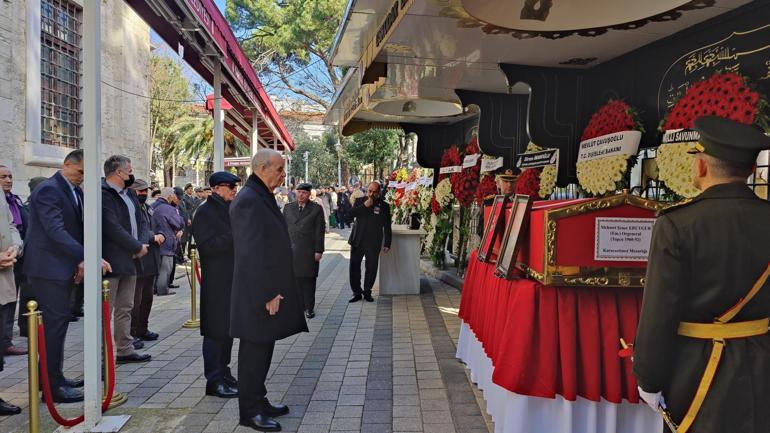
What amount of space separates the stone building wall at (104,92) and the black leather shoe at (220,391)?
6933mm

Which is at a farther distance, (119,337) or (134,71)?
(134,71)

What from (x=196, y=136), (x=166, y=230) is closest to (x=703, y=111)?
(x=166, y=230)

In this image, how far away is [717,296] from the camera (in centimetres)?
192

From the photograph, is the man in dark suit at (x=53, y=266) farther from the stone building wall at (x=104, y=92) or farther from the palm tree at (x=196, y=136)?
the palm tree at (x=196, y=136)

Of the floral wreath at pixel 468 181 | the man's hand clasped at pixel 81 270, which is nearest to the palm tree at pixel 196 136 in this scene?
the floral wreath at pixel 468 181

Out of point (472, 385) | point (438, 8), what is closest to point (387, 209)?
point (472, 385)

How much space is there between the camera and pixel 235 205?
11.8 ft

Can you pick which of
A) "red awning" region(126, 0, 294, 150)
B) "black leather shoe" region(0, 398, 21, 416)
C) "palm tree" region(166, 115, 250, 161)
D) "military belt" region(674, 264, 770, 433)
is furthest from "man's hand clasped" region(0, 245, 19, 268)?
"palm tree" region(166, 115, 250, 161)

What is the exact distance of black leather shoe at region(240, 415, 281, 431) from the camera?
362 centimetres

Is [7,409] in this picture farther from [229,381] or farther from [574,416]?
[574,416]

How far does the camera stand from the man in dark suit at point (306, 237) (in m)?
7.06

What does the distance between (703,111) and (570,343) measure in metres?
1.88

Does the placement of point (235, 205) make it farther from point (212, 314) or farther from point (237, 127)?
point (237, 127)

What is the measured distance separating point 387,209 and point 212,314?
175 inches
